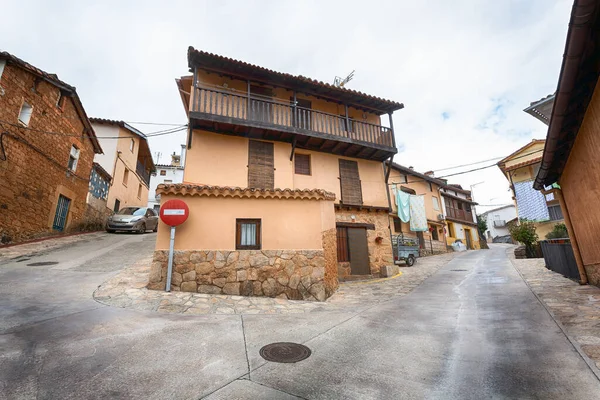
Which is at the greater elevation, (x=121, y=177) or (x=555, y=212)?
(x=121, y=177)

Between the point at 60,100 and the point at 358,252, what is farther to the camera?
the point at 60,100

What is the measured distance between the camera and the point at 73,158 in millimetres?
14211

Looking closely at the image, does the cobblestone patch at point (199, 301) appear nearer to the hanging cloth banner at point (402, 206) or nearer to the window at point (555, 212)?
the hanging cloth banner at point (402, 206)

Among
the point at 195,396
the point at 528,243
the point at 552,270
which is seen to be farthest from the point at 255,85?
the point at 528,243

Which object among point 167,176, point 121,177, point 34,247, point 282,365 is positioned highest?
point 167,176

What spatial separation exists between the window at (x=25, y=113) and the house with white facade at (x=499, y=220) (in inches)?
2004

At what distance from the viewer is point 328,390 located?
8.03 feet

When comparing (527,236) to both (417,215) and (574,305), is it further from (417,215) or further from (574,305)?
(574,305)

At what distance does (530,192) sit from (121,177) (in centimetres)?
3034

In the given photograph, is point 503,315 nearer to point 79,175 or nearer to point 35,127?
point 35,127

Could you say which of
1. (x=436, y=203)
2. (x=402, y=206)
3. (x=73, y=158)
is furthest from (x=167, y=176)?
Answer: (x=436, y=203)

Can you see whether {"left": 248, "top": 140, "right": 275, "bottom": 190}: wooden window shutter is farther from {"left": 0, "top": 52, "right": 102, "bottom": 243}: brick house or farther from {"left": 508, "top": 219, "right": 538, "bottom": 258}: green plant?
{"left": 508, "top": 219, "right": 538, "bottom": 258}: green plant

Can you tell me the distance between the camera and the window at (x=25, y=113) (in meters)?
10.6

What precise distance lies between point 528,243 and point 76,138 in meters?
25.1
